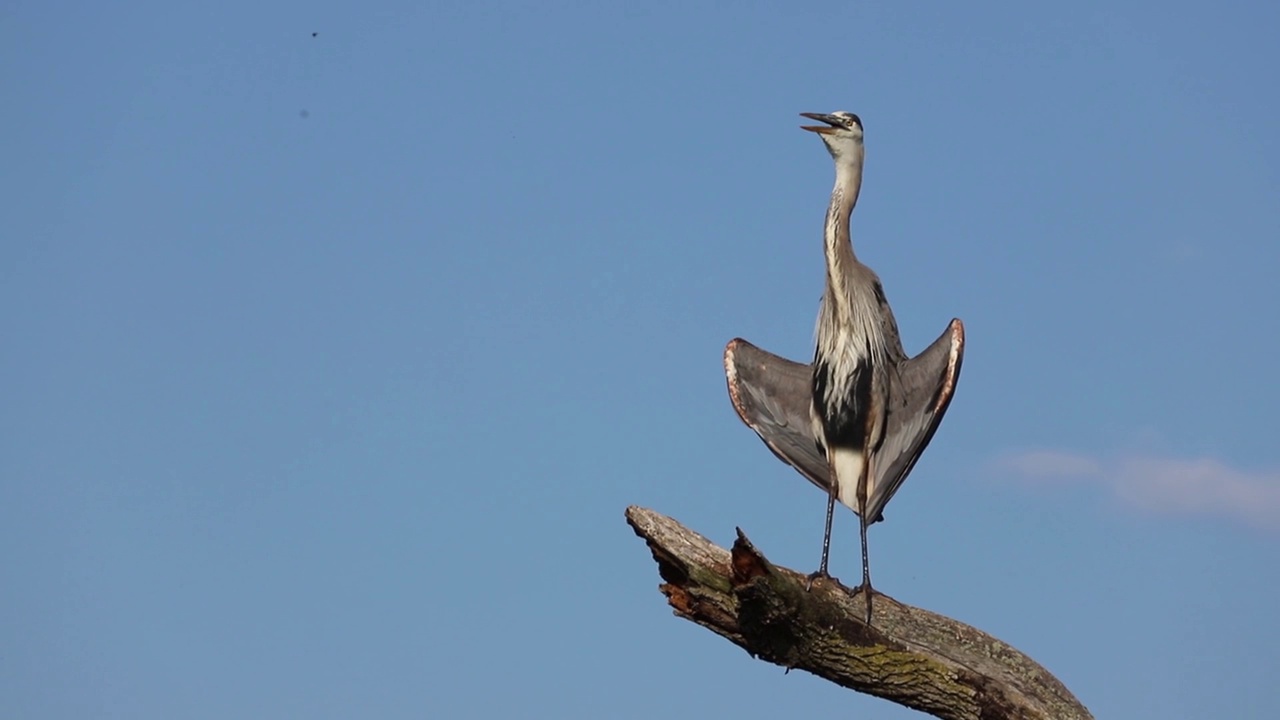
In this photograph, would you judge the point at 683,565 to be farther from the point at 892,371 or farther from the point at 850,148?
the point at 850,148

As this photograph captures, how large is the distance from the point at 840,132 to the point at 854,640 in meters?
4.20

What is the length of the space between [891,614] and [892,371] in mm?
2722

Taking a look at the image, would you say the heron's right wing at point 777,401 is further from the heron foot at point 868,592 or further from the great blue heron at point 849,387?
the heron foot at point 868,592

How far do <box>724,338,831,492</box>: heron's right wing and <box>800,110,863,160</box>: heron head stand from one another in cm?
149

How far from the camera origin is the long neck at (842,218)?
9.84 meters

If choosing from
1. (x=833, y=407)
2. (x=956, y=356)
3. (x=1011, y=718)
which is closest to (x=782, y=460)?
(x=833, y=407)

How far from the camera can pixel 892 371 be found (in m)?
9.55

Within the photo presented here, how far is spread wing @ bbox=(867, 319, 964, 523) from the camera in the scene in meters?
8.98

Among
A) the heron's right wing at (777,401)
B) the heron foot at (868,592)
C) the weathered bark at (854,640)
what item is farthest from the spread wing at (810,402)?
the weathered bark at (854,640)

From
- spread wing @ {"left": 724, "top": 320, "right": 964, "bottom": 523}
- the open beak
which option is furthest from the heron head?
spread wing @ {"left": 724, "top": 320, "right": 964, "bottom": 523}

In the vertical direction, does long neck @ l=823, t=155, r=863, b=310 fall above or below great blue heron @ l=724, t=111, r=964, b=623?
above

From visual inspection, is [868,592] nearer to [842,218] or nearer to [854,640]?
[854,640]

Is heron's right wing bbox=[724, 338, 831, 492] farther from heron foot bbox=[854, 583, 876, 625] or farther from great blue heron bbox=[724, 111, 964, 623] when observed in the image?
heron foot bbox=[854, 583, 876, 625]

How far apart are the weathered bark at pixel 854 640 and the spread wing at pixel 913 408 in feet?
6.80
